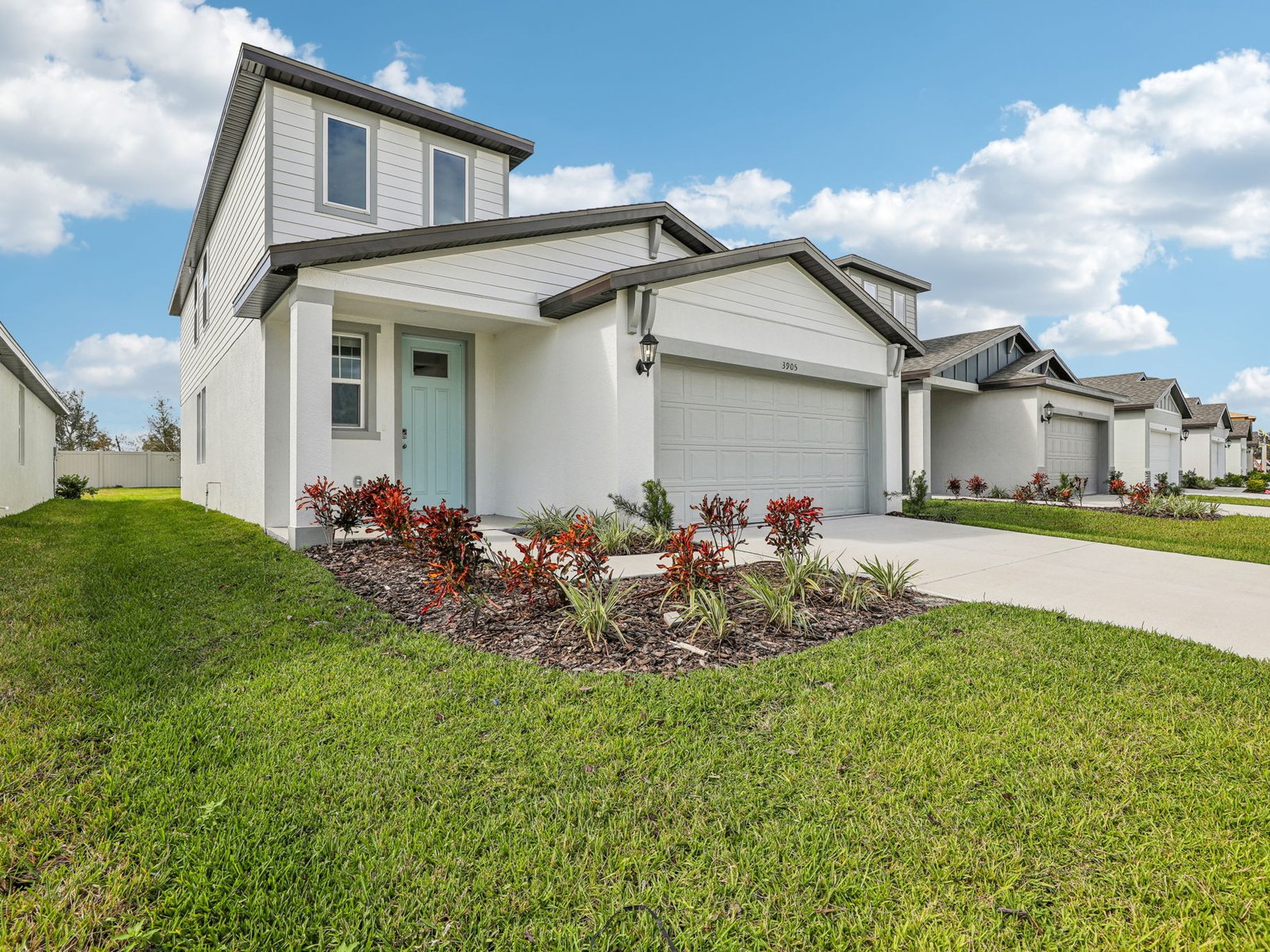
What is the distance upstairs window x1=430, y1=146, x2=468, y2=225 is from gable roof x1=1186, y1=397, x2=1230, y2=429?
31911mm

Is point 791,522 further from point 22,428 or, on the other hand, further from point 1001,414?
point 22,428

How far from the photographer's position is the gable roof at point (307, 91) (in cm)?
864

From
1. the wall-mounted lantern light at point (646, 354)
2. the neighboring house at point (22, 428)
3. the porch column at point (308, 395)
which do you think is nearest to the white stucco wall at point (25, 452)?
the neighboring house at point (22, 428)

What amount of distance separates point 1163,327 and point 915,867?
99.0ft

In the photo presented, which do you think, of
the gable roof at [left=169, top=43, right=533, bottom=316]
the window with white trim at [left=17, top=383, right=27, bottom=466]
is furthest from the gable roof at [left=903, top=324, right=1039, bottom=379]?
the window with white trim at [left=17, top=383, right=27, bottom=466]

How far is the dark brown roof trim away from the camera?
22.7 ft

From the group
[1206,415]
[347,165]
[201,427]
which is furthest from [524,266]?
[1206,415]

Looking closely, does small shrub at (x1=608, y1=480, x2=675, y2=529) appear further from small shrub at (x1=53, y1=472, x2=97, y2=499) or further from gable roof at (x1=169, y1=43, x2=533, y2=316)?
small shrub at (x1=53, y1=472, x2=97, y2=499)

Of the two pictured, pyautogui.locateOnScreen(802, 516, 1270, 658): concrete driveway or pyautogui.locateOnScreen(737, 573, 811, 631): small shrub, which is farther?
pyautogui.locateOnScreen(802, 516, 1270, 658): concrete driveway

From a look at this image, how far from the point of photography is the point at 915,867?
6.40 ft

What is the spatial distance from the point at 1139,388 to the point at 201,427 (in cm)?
2756

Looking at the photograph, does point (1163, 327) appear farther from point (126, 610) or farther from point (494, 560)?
point (126, 610)

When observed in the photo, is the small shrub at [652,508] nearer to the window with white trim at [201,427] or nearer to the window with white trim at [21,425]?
the window with white trim at [201,427]

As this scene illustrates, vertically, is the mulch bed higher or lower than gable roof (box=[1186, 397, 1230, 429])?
lower
